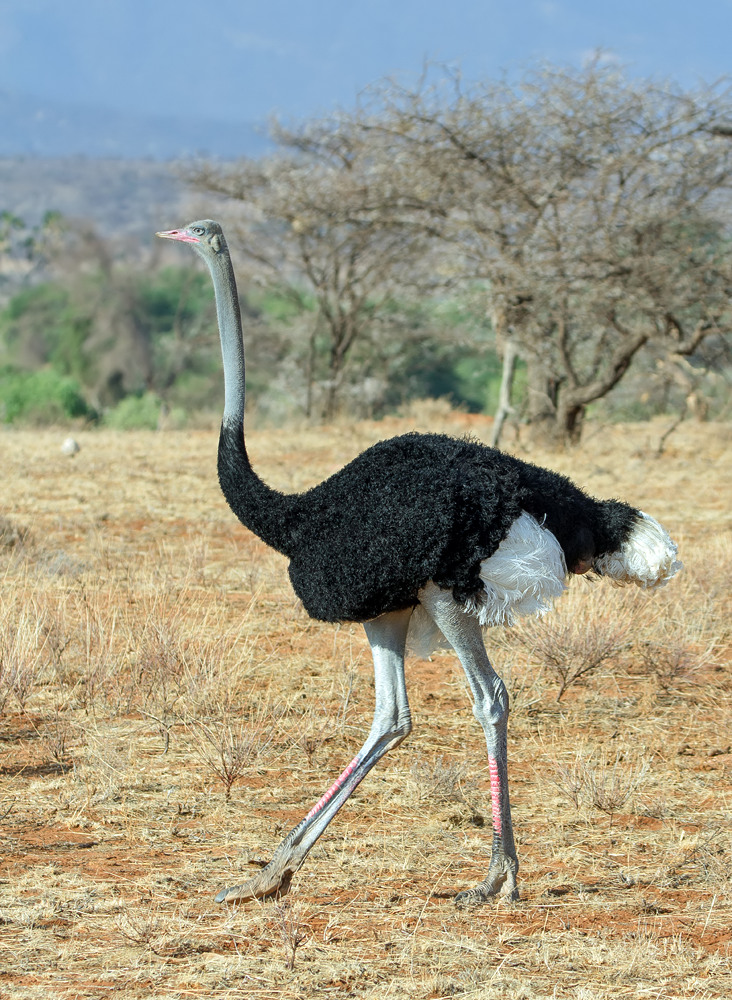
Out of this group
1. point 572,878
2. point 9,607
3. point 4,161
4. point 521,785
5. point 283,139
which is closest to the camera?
point 572,878

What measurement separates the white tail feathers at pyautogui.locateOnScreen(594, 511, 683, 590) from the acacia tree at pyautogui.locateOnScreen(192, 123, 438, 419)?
9598 mm

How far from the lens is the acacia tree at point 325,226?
13242mm

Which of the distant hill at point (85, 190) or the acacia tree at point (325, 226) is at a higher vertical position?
the distant hill at point (85, 190)

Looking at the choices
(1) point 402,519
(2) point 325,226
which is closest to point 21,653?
(1) point 402,519

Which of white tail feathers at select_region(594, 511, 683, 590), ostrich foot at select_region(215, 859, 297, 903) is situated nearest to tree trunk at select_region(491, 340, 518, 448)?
white tail feathers at select_region(594, 511, 683, 590)

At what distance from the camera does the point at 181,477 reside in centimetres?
1077

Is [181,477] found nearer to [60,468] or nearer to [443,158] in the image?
[60,468]

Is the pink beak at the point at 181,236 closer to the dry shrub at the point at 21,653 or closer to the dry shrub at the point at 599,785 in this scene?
the dry shrub at the point at 21,653

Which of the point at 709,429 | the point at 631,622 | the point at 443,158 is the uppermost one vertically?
the point at 443,158

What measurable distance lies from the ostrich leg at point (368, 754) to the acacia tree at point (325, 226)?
9.77 m

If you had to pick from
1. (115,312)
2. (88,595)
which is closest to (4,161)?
(115,312)

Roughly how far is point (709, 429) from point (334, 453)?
5.60 metres

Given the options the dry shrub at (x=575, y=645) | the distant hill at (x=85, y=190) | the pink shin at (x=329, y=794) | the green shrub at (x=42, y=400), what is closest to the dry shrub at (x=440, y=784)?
the pink shin at (x=329, y=794)

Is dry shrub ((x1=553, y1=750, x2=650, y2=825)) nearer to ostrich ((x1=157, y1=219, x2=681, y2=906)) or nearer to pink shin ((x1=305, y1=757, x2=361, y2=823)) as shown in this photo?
ostrich ((x1=157, y1=219, x2=681, y2=906))
